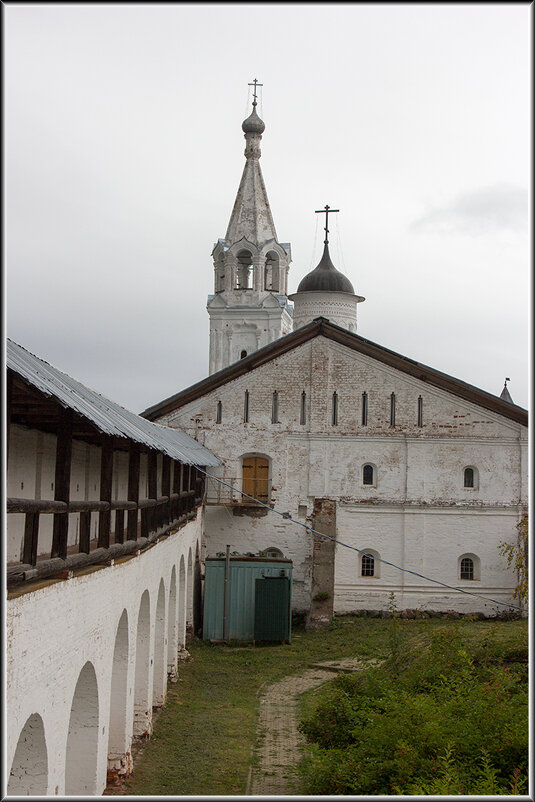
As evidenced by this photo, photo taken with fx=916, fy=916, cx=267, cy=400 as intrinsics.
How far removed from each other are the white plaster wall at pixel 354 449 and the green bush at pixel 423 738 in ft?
45.1

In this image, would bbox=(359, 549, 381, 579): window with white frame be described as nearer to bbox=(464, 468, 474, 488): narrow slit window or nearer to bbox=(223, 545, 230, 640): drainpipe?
bbox=(464, 468, 474, 488): narrow slit window

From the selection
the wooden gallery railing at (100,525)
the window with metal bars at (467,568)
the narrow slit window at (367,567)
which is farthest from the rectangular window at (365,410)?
the wooden gallery railing at (100,525)

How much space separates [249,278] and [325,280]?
4.10m

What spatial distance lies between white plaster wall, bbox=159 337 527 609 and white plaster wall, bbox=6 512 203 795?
14.7 meters

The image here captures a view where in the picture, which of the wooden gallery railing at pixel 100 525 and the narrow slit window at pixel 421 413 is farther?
the narrow slit window at pixel 421 413

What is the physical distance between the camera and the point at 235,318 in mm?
42781

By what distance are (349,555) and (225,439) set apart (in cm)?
509

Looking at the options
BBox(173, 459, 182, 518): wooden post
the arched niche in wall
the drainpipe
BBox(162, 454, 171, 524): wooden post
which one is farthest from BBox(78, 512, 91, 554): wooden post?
the drainpipe

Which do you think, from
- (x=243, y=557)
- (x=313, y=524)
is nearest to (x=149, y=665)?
(x=243, y=557)

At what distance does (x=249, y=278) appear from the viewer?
4312 centimetres

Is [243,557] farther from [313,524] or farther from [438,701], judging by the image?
[438,701]

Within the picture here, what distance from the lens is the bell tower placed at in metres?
41.8

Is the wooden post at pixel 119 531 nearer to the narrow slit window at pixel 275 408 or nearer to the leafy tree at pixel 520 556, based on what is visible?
the narrow slit window at pixel 275 408

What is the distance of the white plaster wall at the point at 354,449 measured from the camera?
2686 centimetres
